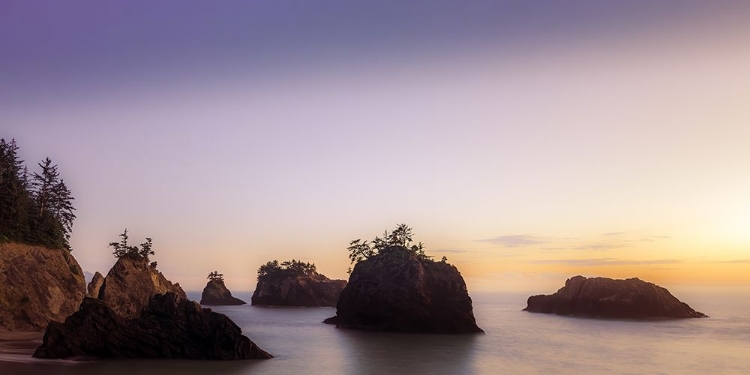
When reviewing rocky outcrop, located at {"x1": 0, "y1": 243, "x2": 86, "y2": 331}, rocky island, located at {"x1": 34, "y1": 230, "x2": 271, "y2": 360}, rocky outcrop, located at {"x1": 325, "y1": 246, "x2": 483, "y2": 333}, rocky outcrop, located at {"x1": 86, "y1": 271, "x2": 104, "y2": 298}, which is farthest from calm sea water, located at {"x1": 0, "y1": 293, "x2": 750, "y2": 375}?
rocky outcrop, located at {"x1": 86, "y1": 271, "x2": 104, "y2": 298}

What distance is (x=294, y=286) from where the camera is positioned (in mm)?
166250

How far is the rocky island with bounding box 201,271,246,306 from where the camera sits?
18376 centimetres

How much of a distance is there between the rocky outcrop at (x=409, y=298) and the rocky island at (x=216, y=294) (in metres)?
115

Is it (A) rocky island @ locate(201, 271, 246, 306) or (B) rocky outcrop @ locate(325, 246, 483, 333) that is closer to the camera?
(B) rocky outcrop @ locate(325, 246, 483, 333)

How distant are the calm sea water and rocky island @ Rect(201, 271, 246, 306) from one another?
102 meters

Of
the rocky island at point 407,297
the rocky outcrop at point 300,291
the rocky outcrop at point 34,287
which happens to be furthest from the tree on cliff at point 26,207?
the rocky outcrop at point 300,291

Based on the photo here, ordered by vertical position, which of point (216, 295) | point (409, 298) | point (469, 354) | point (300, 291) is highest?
point (300, 291)

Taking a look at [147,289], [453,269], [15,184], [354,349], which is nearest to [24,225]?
[15,184]

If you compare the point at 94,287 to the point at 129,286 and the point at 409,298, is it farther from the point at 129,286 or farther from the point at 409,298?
the point at 409,298

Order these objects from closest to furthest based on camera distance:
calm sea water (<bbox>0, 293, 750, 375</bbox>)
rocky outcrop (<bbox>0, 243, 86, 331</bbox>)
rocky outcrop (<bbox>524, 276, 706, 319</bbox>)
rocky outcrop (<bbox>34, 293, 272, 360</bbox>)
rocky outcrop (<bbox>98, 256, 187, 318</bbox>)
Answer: calm sea water (<bbox>0, 293, 750, 375</bbox>) → rocky outcrop (<bbox>34, 293, 272, 360</bbox>) → rocky outcrop (<bbox>0, 243, 86, 331</bbox>) → rocky outcrop (<bbox>98, 256, 187, 318</bbox>) → rocky outcrop (<bbox>524, 276, 706, 319</bbox>)

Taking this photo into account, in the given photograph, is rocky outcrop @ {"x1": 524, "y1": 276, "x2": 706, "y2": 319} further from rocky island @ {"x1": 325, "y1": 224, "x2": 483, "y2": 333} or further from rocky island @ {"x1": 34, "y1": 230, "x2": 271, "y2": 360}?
rocky island @ {"x1": 34, "y1": 230, "x2": 271, "y2": 360}

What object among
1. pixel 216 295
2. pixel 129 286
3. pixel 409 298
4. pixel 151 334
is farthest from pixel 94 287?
pixel 216 295

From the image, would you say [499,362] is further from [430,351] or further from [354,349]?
[354,349]

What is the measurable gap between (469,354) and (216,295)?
146 m
